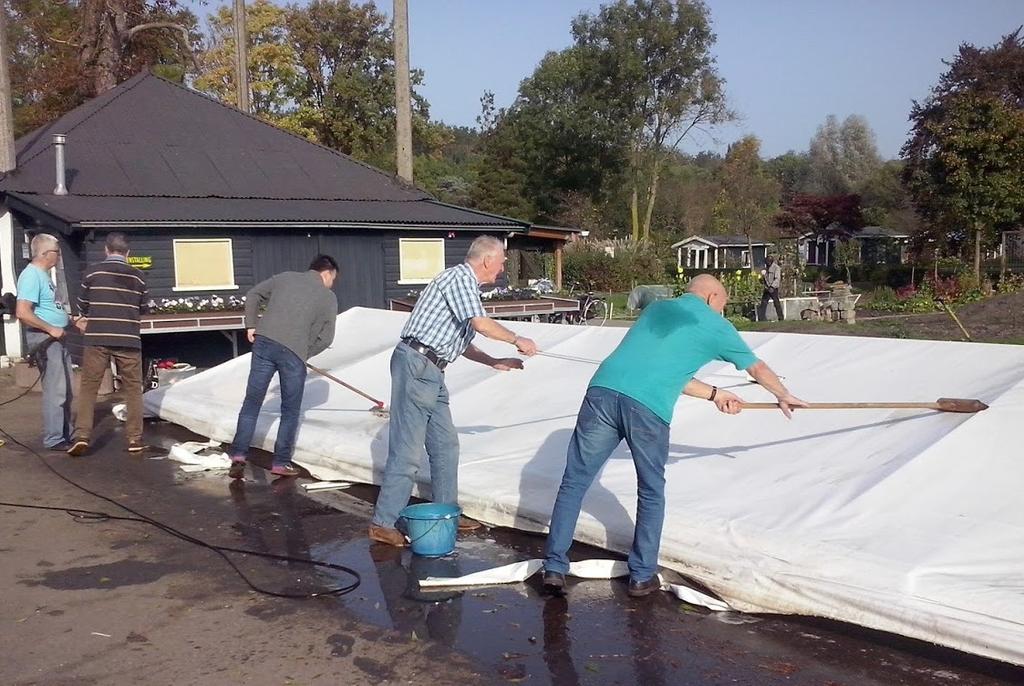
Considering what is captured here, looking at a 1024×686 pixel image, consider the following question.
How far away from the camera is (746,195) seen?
54.3m

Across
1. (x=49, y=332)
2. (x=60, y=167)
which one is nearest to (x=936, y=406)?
(x=49, y=332)

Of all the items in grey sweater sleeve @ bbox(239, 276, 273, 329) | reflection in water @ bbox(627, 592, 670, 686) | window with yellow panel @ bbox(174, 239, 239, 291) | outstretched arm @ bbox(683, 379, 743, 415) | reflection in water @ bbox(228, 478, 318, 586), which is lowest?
reflection in water @ bbox(627, 592, 670, 686)

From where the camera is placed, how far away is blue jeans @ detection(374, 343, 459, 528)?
562cm

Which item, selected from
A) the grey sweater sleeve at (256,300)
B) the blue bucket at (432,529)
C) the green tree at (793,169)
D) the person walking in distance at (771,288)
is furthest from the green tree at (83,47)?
the green tree at (793,169)

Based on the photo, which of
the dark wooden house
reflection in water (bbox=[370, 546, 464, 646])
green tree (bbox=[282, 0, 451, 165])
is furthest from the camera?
green tree (bbox=[282, 0, 451, 165])

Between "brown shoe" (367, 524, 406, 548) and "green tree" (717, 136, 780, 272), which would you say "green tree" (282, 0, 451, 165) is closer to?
"green tree" (717, 136, 780, 272)

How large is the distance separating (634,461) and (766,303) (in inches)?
698

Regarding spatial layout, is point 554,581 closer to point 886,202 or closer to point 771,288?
point 771,288

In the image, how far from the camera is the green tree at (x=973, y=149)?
25.1m

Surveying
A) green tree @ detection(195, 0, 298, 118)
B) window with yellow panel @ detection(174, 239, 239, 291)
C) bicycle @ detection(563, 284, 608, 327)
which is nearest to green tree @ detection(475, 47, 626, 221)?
green tree @ detection(195, 0, 298, 118)

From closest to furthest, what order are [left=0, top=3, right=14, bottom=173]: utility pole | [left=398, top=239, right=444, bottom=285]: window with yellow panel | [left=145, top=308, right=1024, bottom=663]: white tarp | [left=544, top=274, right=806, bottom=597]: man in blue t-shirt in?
[left=145, top=308, right=1024, bottom=663]: white tarp, [left=544, top=274, right=806, bottom=597]: man in blue t-shirt, [left=0, top=3, right=14, bottom=173]: utility pole, [left=398, top=239, right=444, bottom=285]: window with yellow panel

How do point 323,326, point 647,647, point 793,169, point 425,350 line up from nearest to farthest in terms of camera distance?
1. point 647,647
2. point 425,350
3. point 323,326
4. point 793,169

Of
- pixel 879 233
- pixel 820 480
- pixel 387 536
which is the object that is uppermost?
pixel 879 233

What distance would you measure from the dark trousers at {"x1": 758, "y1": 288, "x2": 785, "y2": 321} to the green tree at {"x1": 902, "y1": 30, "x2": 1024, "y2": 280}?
6.93 meters
